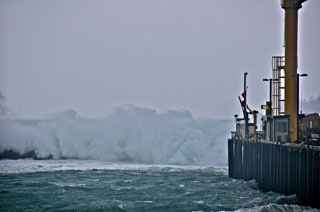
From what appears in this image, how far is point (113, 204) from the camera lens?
30.5 m

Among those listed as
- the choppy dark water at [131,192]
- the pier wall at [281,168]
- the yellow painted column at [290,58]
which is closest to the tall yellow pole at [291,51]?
the yellow painted column at [290,58]

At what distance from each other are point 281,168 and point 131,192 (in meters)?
9.39

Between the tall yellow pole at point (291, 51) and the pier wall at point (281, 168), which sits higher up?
the tall yellow pole at point (291, 51)

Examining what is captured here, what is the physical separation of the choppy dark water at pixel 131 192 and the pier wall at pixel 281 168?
0.67 meters

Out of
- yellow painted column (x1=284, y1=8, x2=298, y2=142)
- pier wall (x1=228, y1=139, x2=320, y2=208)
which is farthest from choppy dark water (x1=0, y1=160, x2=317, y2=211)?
yellow painted column (x1=284, y1=8, x2=298, y2=142)

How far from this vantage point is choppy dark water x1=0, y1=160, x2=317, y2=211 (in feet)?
96.7

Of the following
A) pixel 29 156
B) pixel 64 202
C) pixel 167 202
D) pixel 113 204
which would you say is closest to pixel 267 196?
pixel 167 202

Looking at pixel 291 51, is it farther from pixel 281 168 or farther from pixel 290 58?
pixel 281 168

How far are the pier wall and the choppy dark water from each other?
671 mm

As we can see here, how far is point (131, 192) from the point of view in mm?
35125

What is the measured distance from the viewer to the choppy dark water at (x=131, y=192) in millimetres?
29487

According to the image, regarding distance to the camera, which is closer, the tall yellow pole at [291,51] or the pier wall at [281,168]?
the pier wall at [281,168]

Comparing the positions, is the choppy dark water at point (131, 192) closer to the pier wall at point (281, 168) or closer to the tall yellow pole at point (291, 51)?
the pier wall at point (281, 168)

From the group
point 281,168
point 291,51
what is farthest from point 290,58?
point 281,168
